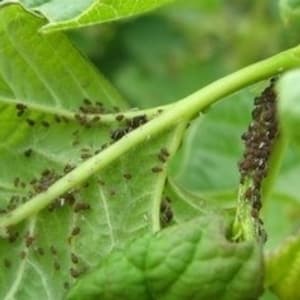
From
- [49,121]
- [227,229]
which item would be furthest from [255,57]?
[227,229]

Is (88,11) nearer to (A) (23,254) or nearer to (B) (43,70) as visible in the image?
(B) (43,70)

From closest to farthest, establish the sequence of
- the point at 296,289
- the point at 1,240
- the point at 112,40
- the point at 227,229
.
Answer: the point at 227,229 → the point at 296,289 → the point at 1,240 → the point at 112,40

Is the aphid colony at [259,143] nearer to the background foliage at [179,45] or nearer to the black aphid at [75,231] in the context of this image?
the black aphid at [75,231]

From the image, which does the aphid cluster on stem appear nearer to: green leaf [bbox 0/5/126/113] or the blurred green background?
green leaf [bbox 0/5/126/113]

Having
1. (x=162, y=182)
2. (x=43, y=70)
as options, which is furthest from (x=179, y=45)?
(x=162, y=182)

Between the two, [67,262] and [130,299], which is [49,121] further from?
[130,299]

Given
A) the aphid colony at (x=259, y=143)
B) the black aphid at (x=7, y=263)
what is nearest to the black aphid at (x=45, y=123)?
the black aphid at (x=7, y=263)
